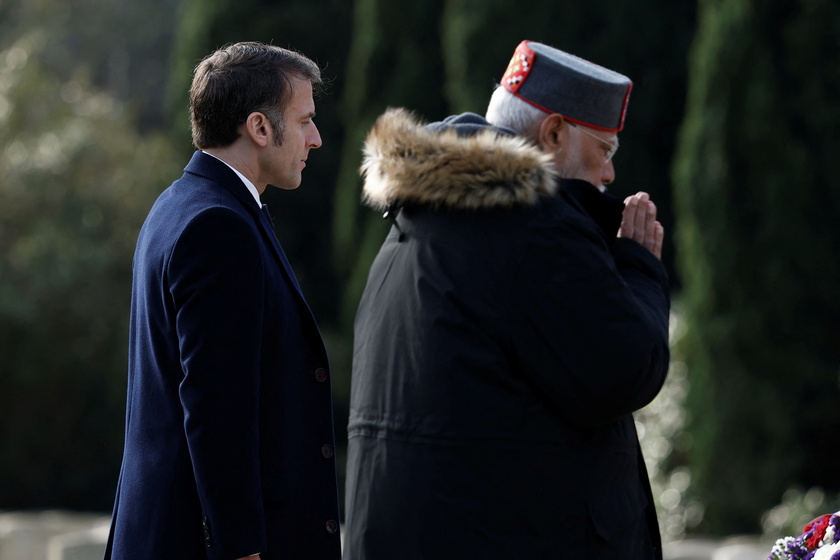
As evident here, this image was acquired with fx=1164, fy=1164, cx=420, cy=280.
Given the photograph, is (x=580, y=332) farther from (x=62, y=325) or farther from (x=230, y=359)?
(x=62, y=325)

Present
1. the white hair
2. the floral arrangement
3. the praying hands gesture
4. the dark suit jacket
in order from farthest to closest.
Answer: the white hair
the praying hands gesture
the floral arrangement
the dark suit jacket

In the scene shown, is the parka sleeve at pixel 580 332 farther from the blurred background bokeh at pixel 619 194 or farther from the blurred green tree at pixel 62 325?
the blurred green tree at pixel 62 325

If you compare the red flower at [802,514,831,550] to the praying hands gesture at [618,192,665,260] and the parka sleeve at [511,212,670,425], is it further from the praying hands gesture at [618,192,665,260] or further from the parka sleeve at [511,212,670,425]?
the praying hands gesture at [618,192,665,260]

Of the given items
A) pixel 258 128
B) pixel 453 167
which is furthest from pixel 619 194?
pixel 258 128

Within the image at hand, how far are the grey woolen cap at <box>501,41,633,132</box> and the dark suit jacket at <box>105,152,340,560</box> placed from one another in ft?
2.29

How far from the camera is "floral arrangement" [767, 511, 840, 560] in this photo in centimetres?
204

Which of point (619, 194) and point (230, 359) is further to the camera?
point (619, 194)

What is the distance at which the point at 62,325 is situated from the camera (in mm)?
10992

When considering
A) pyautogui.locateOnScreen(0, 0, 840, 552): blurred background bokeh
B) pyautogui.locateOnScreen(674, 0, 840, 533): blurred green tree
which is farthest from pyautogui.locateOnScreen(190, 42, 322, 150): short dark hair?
pyautogui.locateOnScreen(674, 0, 840, 533): blurred green tree

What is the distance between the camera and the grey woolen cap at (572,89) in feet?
8.09

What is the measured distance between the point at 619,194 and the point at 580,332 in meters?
5.56

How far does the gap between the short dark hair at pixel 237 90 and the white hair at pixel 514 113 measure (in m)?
0.56

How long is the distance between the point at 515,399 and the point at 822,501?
3.62 m

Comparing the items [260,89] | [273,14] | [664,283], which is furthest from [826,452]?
[273,14]
